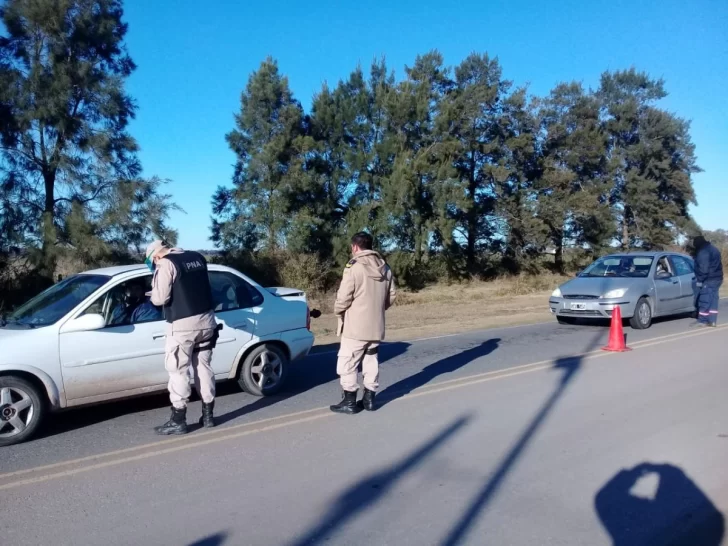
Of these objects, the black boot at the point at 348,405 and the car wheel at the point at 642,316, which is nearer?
the black boot at the point at 348,405

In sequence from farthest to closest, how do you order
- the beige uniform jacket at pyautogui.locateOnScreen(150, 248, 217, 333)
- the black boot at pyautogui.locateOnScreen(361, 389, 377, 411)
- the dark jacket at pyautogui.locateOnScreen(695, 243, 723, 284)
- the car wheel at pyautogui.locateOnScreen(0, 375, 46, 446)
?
1. the dark jacket at pyautogui.locateOnScreen(695, 243, 723, 284)
2. the black boot at pyautogui.locateOnScreen(361, 389, 377, 411)
3. the beige uniform jacket at pyautogui.locateOnScreen(150, 248, 217, 333)
4. the car wheel at pyautogui.locateOnScreen(0, 375, 46, 446)

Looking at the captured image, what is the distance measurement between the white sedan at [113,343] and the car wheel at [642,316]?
8.01 meters

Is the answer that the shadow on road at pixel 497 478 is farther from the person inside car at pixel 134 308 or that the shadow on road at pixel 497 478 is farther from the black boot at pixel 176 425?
the person inside car at pixel 134 308

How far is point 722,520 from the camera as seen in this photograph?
4.25 meters

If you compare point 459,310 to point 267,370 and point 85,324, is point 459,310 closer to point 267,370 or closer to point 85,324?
point 267,370

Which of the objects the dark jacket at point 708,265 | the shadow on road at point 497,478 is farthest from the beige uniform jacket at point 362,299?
the dark jacket at point 708,265

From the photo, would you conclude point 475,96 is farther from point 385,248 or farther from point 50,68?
point 50,68

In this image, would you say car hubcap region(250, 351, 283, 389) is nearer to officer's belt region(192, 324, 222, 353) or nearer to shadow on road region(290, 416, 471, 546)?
officer's belt region(192, 324, 222, 353)

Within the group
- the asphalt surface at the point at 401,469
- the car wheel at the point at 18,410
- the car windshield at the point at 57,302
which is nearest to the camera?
the asphalt surface at the point at 401,469

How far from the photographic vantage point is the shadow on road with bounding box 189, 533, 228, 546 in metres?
3.88

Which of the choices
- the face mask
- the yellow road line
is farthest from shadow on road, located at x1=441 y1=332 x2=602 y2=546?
the face mask

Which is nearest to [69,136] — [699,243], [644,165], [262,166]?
[262,166]

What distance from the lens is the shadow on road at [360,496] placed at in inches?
158

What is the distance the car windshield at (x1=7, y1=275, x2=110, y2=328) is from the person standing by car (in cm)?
1126
